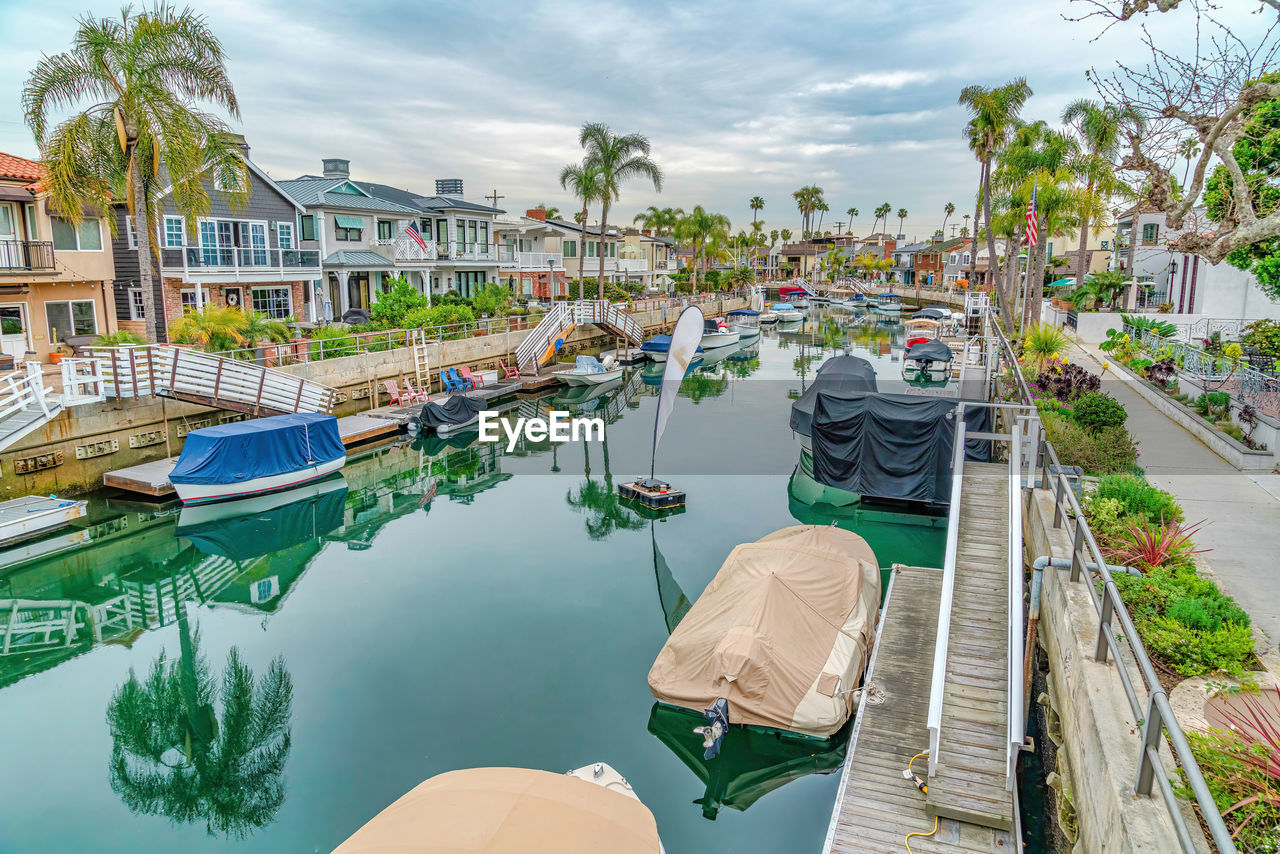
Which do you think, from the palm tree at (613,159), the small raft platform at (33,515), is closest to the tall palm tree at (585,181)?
the palm tree at (613,159)

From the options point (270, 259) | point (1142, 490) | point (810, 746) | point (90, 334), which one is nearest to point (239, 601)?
point (810, 746)

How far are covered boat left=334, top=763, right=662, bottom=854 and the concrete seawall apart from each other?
22.3 m

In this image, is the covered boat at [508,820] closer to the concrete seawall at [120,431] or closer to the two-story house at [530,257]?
the concrete seawall at [120,431]

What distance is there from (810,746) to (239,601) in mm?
14142

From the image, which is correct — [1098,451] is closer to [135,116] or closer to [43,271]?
[135,116]

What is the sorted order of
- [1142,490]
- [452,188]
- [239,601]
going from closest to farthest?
1. [1142,490]
2. [239,601]
3. [452,188]

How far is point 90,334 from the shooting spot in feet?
117

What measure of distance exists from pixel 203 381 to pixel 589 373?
23595 mm

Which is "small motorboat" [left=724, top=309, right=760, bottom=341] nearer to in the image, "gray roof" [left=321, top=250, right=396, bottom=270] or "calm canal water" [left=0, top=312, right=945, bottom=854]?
"gray roof" [left=321, top=250, right=396, bottom=270]

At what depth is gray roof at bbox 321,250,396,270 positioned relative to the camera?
49312 mm

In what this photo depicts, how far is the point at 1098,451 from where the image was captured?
1777 centimetres

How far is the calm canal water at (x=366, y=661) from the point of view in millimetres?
11773

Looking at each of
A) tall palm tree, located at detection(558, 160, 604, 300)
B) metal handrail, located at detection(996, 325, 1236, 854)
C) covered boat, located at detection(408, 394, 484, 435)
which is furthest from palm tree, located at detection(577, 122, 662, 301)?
metal handrail, located at detection(996, 325, 1236, 854)

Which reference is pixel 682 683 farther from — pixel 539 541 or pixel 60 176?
pixel 60 176
